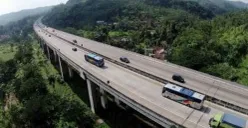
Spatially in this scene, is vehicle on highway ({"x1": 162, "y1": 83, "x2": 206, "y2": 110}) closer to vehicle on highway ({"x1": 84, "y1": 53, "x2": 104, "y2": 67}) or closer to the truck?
the truck

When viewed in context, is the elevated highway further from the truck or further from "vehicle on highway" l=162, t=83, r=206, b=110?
the truck

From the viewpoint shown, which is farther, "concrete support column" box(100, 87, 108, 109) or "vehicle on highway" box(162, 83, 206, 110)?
"concrete support column" box(100, 87, 108, 109)

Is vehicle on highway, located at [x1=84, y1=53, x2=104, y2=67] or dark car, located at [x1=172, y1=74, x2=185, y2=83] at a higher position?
vehicle on highway, located at [x1=84, y1=53, x2=104, y2=67]

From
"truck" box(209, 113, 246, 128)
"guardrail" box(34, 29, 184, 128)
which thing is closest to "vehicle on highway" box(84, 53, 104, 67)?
"guardrail" box(34, 29, 184, 128)

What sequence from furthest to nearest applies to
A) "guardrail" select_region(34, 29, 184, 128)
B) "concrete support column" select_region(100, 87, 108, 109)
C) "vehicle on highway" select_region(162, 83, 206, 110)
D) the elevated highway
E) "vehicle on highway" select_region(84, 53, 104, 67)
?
1. "vehicle on highway" select_region(84, 53, 104, 67)
2. "concrete support column" select_region(100, 87, 108, 109)
3. "vehicle on highway" select_region(162, 83, 206, 110)
4. the elevated highway
5. "guardrail" select_region(34, 29, 184, 128)

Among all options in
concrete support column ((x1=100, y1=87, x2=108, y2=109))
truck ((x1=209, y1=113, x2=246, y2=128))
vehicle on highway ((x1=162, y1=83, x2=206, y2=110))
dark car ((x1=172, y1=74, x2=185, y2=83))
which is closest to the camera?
truck ((x1=209, y1=113, x2=246, y2=128))

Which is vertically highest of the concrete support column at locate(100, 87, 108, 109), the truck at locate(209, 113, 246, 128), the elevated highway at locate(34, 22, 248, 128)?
the truck at locate(209, 113, 246, 128)

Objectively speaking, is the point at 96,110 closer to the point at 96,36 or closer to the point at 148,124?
the point at 148,124

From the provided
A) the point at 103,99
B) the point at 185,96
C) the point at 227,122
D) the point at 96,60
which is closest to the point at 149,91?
the point at 185,96
